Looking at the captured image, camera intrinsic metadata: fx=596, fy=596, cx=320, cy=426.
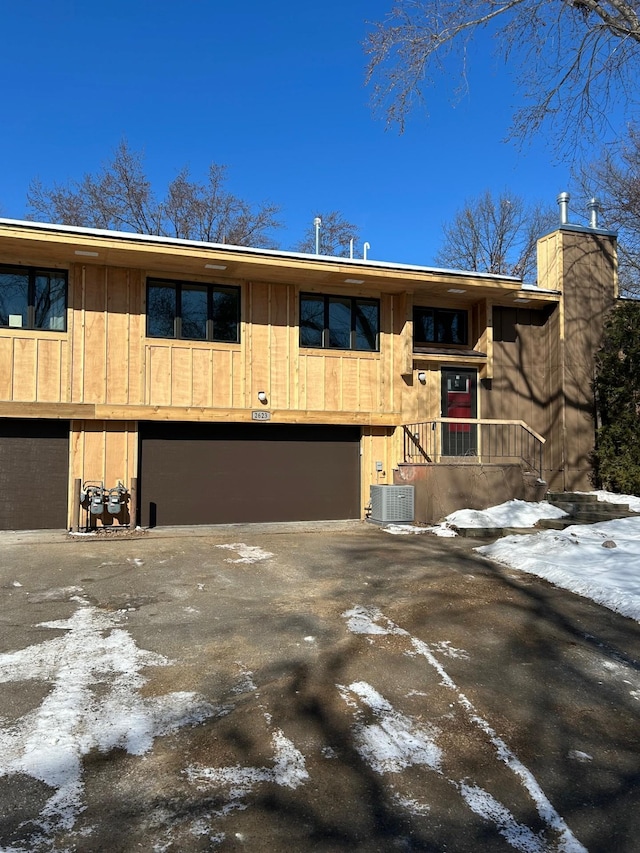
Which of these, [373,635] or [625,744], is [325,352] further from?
[625,744]

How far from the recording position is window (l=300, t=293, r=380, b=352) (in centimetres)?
1291

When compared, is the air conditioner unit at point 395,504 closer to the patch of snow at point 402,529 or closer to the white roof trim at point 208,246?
the patch of snow at point 402,529

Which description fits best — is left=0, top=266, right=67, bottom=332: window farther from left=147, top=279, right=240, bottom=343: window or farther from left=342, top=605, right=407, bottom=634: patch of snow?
left=342, top=605, right=407, bottom=634: patch of snow

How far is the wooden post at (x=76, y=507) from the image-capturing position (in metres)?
A: 10.9

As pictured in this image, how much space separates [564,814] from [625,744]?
37.0 inches

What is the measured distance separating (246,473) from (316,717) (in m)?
9.11

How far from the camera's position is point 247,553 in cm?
880

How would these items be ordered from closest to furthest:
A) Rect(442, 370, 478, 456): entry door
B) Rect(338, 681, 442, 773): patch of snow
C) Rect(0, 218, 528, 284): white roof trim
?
Rect(338, 681, 442, 773): patch of snow → Rect(0, 218, 528, 284): white roof trim → Rect(442, 370, 478, 456): entry door

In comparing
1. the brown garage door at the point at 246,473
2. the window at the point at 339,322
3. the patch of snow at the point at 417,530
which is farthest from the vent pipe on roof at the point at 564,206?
the patch of snow at the point at 417,530

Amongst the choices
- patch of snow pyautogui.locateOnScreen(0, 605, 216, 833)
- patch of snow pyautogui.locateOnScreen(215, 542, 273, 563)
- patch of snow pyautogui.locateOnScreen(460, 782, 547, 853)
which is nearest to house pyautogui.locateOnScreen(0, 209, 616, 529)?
patch of snow pyautogui.locateOnScreen(215, 542, 273, 563)

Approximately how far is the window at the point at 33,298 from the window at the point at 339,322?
4.80 meters

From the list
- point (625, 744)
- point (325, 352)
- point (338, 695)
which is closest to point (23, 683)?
point (338, 695)

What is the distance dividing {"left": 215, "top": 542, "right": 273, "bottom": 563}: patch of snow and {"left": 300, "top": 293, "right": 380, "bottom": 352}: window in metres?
5.02

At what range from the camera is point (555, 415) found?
13953 mm
